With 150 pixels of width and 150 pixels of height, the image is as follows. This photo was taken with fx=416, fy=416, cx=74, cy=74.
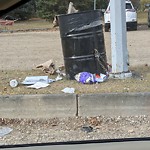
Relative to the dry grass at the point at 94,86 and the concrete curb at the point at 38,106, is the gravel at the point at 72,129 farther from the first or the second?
the dry grass at the point at 94,86

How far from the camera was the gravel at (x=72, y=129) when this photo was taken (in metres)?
5.43

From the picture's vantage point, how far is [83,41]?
7.47 metres

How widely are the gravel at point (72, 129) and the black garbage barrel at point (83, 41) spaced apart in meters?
1.59

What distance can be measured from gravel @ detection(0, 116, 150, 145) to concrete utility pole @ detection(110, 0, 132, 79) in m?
1.69

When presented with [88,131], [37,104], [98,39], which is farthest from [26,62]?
[88,131]

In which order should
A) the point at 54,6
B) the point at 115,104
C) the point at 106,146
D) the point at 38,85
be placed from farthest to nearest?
the point at 54,6 → the point at 38,85 → the point at 115,104 → the point at 106,146

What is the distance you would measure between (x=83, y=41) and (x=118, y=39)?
27.8 inches

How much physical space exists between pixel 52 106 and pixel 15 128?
711mm

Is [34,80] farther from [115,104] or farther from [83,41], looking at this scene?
[115,104]

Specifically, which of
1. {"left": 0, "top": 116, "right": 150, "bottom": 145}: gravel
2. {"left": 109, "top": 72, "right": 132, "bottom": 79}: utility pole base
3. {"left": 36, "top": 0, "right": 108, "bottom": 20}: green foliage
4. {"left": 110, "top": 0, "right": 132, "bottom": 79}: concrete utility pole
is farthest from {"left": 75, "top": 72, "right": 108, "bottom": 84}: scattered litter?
{"left": 36, "top": 0, "right": 108, "bottom": 20}: green foliage

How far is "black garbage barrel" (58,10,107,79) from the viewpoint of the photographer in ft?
24.5

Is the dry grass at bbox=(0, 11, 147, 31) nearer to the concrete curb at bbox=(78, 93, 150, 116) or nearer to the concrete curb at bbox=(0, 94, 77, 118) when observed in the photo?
the concrete curb at bbox=(0, 94, 77, 118)

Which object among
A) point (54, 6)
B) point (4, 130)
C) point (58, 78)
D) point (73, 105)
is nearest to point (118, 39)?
point (58, 78)

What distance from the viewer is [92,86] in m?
7.13
